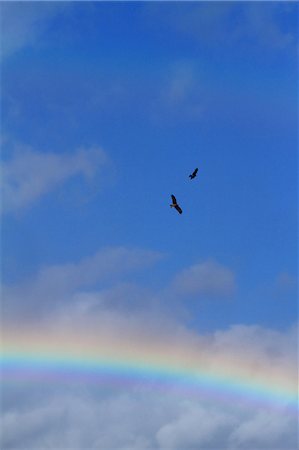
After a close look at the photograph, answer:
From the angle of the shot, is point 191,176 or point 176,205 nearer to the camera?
point 191,176

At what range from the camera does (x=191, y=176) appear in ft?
412

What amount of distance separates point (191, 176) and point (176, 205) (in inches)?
442

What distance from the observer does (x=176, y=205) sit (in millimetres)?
135125
